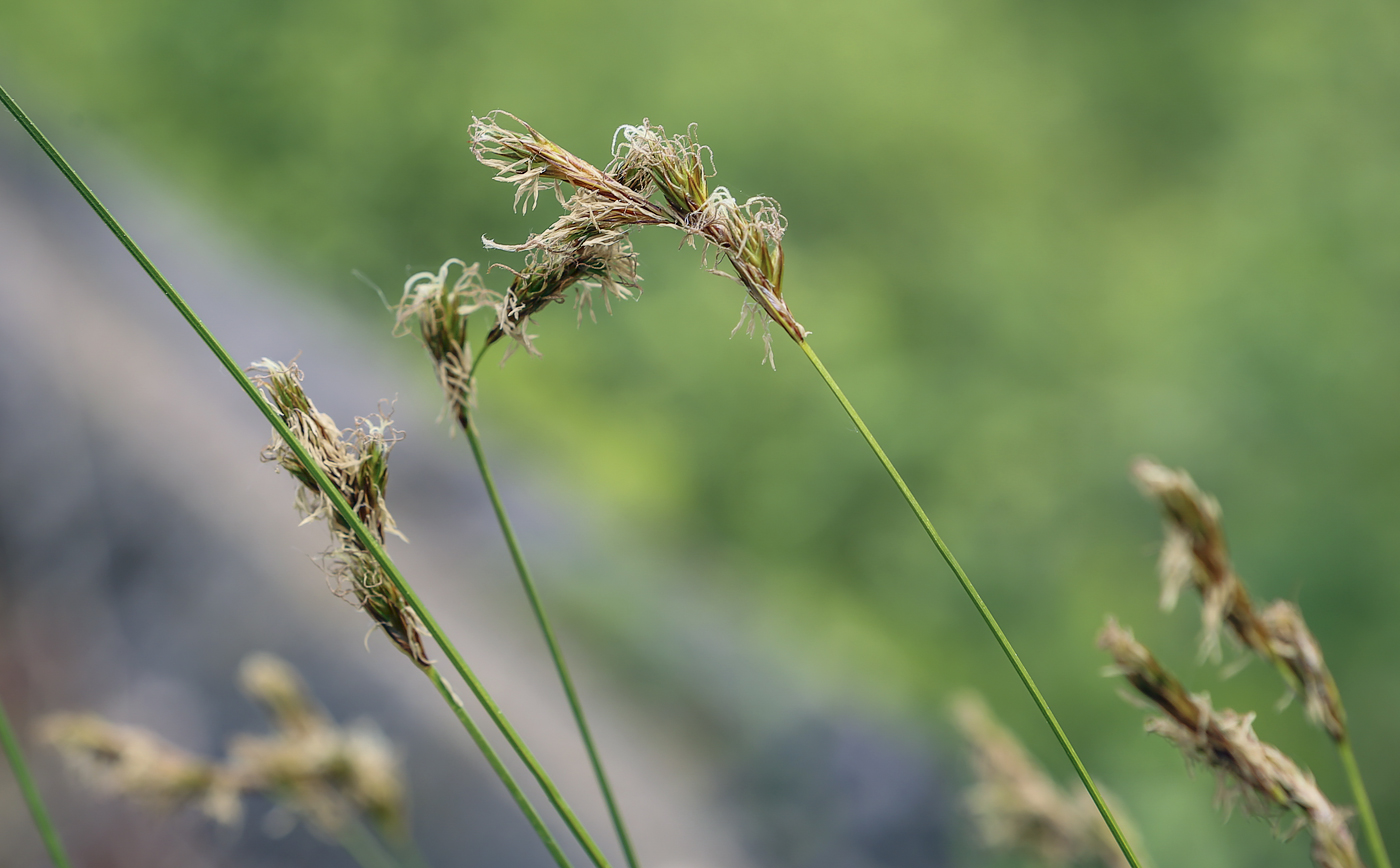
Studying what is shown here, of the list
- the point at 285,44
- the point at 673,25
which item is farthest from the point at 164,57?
the point at 673,25

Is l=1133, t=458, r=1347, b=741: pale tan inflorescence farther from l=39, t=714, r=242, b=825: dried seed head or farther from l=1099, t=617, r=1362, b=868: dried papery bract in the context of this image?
l=39, t=714, r=242, b=825: dried seed head

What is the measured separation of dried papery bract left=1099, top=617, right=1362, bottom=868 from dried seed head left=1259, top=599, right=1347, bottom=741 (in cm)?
4

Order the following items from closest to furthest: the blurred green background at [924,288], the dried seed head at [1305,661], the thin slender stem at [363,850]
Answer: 1. the dried seed head at [1305,661]
2. the thin slender stem at [363,850]
3. the blurred green background at [924,288]

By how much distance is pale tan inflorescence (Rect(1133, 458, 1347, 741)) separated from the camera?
515mm

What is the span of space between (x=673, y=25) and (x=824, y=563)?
6.56 ft

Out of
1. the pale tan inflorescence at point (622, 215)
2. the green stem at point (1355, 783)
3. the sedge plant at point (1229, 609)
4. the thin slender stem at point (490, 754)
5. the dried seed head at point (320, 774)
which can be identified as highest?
the pale tan inflorescence at point (622, 215)

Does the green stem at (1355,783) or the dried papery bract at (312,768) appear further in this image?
the dried papery bract at (312,768)

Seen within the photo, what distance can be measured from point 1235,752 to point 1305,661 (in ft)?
0.29

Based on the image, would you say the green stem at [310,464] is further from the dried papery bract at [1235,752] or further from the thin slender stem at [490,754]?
the dried papery bract at [1235,752]

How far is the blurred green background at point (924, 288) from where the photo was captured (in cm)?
187

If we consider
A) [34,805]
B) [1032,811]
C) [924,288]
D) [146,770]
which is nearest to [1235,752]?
[1032,811]

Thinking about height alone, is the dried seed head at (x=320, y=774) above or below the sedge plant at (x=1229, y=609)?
above

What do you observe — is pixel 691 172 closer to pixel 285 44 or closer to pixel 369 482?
pixel 369 482

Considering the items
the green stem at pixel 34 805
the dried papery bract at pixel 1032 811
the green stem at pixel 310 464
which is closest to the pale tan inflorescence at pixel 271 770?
the green stem at pixel 34 805
